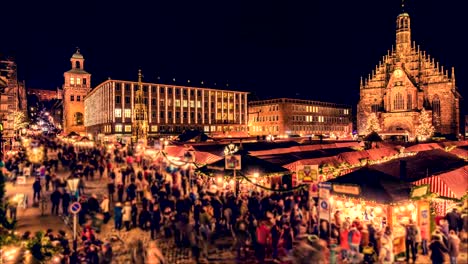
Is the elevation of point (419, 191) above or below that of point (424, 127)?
below

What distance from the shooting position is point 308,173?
45.2 feet

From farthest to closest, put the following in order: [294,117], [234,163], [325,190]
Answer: [294,117], [234,163], [325,190]

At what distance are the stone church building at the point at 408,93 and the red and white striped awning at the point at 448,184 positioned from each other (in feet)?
162

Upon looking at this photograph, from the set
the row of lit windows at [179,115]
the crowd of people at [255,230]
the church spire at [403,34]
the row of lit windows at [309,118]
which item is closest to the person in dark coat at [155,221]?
the crowd of people at [255,230]

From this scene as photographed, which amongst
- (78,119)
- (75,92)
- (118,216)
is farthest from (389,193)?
(78,119)

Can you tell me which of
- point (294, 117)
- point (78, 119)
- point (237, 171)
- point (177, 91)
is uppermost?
point (177, 91)

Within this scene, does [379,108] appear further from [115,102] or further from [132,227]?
[132,227]

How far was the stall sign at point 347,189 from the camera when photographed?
44.2 feet

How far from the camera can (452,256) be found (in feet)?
34.5

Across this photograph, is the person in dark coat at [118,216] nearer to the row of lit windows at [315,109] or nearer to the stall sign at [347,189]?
the stall sign at [347,189]

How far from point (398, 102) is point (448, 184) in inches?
2149

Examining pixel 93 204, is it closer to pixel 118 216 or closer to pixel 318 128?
pixel 118 216

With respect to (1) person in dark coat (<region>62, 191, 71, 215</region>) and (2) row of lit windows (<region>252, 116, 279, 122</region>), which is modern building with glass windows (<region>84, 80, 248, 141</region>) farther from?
(1) person in dark coat (<region>62, 191, 71, 215</region>)

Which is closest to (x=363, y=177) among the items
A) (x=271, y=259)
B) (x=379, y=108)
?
(x=271, y=259)
